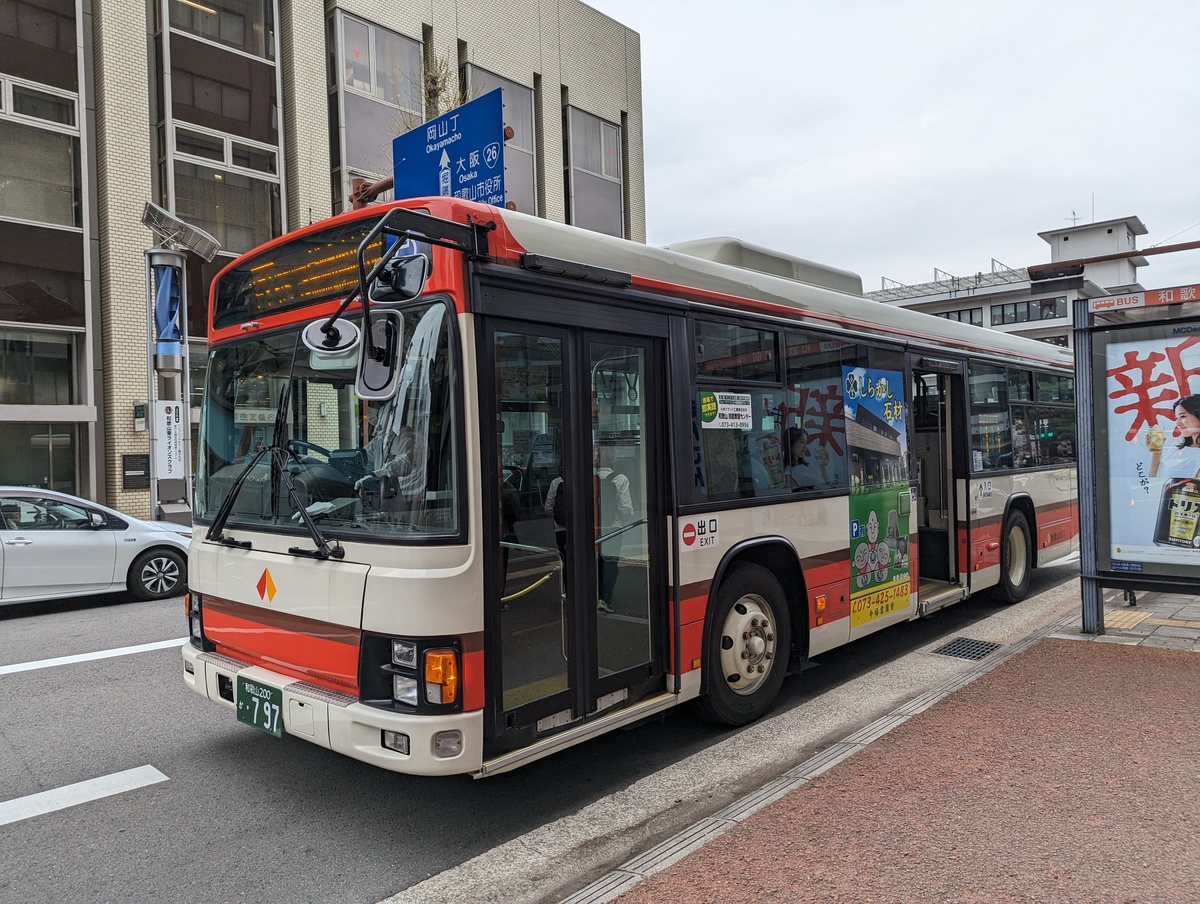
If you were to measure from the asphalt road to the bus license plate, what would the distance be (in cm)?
51

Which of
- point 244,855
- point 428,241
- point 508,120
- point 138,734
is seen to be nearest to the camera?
point 428,241

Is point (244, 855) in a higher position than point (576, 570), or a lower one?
lower

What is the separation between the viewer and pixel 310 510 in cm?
418

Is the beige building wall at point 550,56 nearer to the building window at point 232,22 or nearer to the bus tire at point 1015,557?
the building window at point 232,22

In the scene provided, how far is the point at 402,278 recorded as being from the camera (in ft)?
12.9

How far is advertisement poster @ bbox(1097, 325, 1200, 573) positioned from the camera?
6.84 m

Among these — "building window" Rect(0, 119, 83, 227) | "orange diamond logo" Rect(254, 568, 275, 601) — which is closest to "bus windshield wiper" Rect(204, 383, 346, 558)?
"orange diamond logo" Rect(254, 568, 275, 601)

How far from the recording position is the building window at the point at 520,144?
2344cm

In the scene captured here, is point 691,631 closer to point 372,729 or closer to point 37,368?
point 372,729

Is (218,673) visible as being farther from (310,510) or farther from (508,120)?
(508,120)

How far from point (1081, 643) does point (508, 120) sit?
20874 mm

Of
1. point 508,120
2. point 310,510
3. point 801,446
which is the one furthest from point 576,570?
point 508,120

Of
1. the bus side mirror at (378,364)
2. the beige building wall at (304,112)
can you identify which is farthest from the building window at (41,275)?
the bus side mirror at (378,364)

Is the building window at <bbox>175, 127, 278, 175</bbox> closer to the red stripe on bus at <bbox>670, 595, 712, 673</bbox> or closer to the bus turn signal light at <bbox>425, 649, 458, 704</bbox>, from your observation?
the red stripe on bus at <bbox>670, 595, 712, 673</bbox>
